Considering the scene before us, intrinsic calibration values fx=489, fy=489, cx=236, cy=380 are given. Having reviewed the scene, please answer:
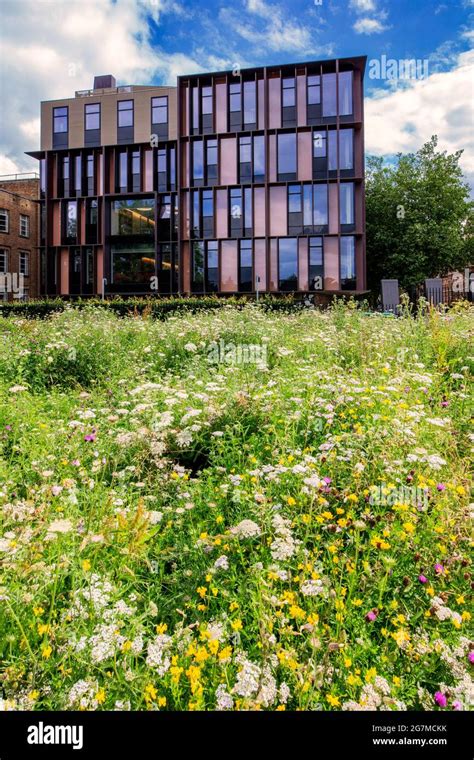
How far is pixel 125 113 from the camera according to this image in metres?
34.4

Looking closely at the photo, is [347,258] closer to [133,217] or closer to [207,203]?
[207,203]

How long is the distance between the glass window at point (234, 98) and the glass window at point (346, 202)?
8.30 m

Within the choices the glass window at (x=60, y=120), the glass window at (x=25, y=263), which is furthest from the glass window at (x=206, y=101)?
the glass window at (x=25, y=263)

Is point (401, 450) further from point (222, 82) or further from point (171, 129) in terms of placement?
point (171, 129)

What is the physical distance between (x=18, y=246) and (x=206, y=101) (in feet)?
57.8

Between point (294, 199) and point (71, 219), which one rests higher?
point (71, 219)

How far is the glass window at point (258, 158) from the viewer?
1198 inches

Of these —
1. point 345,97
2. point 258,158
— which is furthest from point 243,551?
point 345,97

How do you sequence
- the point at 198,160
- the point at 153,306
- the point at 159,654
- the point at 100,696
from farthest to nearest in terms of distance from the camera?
1. the point at 198,160
2. the point at 153,306
3. the point at 159,654
4. the point at 100,696

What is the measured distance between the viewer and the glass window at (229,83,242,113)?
30.3 meters

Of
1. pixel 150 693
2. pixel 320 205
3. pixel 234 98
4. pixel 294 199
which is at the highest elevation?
pixel 234 98

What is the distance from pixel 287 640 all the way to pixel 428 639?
2.10ft
